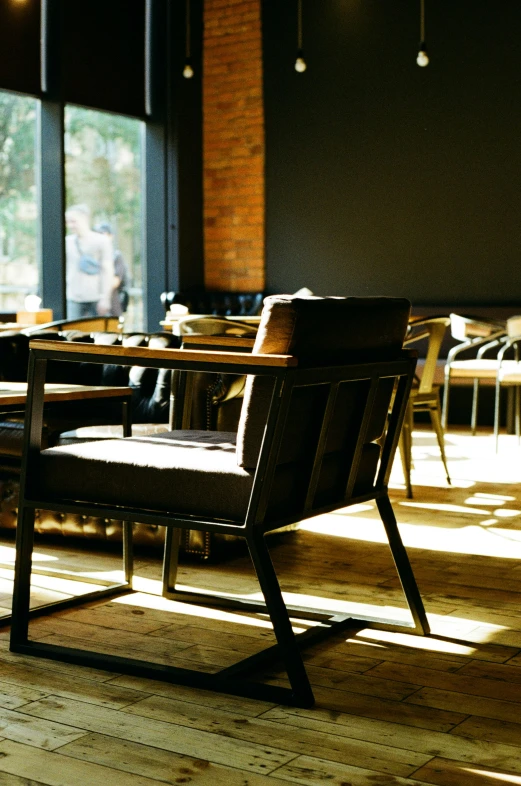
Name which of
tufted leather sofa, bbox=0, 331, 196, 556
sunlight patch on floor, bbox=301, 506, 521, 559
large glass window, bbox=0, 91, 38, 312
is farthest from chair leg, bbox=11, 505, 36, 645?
large glass window, bbox=0, 91, 38, 312

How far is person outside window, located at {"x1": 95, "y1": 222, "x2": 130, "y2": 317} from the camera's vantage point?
30.1 ft

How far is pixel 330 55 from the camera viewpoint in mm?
8672

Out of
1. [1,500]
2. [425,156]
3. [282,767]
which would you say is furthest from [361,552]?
[425,156]

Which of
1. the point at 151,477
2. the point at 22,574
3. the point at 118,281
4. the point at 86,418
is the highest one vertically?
the point at 118,281

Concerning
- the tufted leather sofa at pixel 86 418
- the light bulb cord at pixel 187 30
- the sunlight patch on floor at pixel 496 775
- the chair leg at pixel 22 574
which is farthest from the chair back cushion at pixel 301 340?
the light bulb cord at pixel 187 30

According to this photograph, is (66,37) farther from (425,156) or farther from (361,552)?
(361,552)

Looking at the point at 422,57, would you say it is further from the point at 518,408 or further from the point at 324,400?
the point at 324,400

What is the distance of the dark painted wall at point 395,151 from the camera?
26.2 feet

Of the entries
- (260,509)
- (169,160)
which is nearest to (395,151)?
(169,160)

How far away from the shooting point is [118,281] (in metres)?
9.23

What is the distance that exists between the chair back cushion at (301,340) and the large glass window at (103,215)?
21.7 feet

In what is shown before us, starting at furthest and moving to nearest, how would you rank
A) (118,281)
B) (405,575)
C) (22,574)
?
(118,281)
(405,575)
(22,574)

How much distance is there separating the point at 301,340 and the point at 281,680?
30.5 inches

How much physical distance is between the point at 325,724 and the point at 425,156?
22.6 feet
